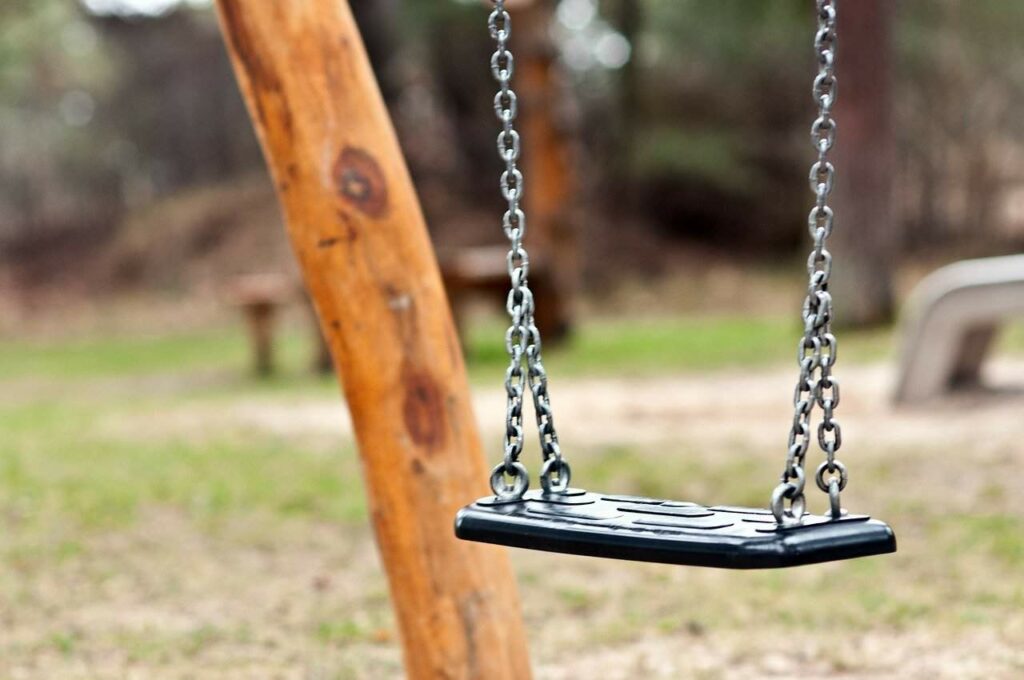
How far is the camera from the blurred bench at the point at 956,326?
6.75 metres

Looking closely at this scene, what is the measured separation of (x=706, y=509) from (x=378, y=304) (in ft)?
3.00

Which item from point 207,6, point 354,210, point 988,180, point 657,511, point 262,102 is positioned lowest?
point 988,180

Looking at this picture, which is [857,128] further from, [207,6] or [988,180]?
[207,6]

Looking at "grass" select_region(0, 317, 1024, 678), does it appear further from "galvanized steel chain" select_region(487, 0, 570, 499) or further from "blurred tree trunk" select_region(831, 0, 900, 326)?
"blurred tree trunk" select_region(831, 0, 900, 326)

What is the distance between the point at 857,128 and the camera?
1148 cm

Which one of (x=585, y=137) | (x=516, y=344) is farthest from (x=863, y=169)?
(x=585, y=137)

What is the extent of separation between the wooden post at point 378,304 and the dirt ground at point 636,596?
775mm

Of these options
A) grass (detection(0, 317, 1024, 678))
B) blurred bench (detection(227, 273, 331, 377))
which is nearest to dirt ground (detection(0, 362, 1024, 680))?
grass (detection(0, 317, 1024, 678))

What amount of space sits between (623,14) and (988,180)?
6.23m

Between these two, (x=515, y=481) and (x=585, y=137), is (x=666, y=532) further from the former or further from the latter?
(x=585, y=137)

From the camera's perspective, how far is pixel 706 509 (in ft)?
7.27

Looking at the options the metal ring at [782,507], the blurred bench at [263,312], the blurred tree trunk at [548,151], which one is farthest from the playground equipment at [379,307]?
the blurred tree trunk at [548,151]

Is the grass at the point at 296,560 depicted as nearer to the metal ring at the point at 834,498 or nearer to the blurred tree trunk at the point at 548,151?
the metal ring at the point at 834,498

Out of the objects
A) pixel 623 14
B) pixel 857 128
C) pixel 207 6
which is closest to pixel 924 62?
pixel 623 14
